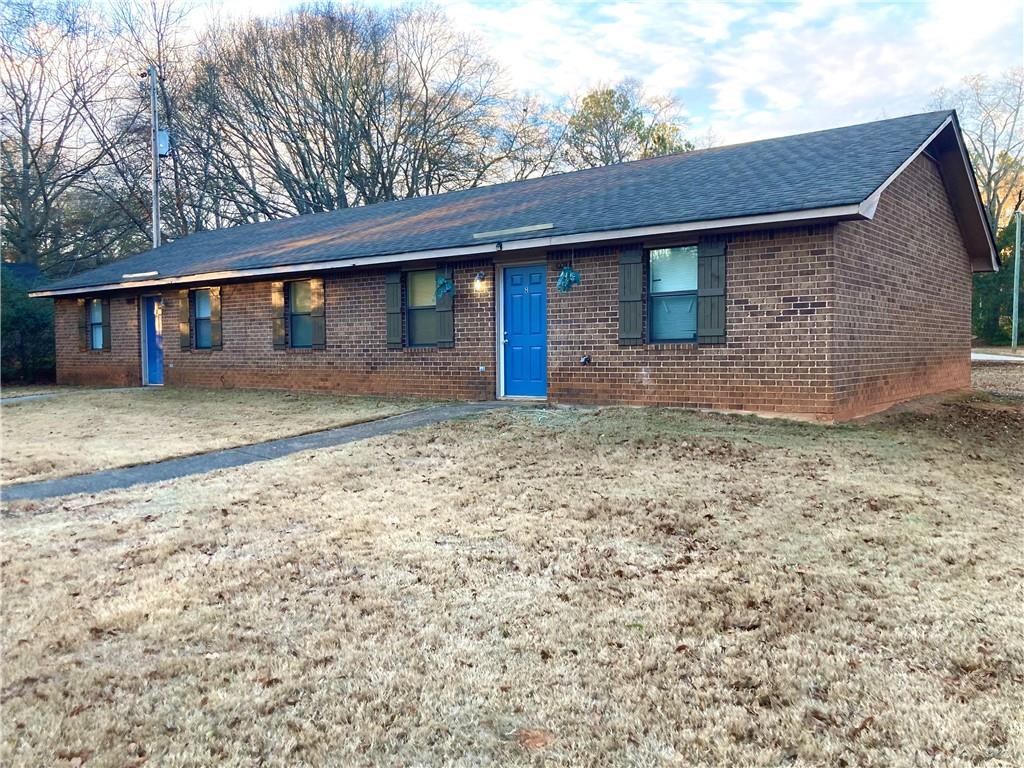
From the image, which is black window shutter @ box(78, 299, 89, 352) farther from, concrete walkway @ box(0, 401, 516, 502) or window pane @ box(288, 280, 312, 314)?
concrete walkway @ box(0, 401, 516, 502)

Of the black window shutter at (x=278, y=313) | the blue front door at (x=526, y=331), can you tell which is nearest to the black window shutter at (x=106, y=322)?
the black window shutter at (x=278, y=313)

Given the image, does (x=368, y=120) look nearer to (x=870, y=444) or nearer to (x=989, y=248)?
(x=989, y=248)

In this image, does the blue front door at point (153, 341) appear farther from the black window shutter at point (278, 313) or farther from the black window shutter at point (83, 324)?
the black window shutter at point (278, 313)

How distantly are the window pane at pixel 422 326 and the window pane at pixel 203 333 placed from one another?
5.81 m

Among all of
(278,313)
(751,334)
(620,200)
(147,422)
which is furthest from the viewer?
(278,313)

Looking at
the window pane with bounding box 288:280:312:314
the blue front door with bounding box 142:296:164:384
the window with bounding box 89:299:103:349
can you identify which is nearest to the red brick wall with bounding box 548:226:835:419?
the window pane with bounding box 288:280:312:314

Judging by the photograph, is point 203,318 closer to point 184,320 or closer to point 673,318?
point 184,320

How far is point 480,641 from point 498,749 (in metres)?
0.82

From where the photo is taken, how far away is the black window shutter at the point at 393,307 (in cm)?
1272

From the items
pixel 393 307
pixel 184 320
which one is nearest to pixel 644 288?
pixel 393 307

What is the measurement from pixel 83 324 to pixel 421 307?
36.2ft

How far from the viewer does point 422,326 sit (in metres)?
12.7

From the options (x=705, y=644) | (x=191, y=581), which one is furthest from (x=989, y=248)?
(x=191, y=581)

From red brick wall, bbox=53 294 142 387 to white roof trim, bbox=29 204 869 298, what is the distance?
80 centimetres
